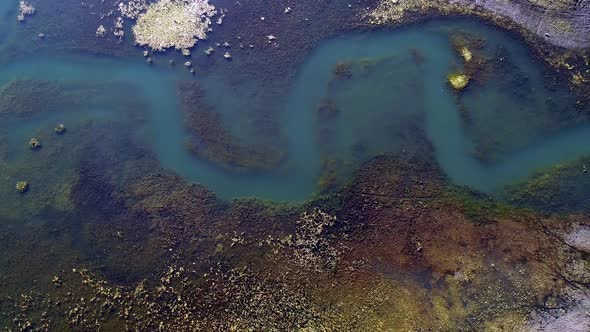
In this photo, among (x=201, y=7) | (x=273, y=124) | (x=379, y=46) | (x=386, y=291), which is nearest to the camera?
(x=386, y=291)

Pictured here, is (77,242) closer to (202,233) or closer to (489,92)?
(202,233)

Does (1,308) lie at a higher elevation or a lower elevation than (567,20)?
lower

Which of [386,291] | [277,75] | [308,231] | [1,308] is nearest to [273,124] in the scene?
[277,75]

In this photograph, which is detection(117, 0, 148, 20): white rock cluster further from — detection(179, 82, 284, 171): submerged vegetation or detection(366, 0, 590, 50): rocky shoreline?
detection(366, 0, 590, 50): rocky shoreline

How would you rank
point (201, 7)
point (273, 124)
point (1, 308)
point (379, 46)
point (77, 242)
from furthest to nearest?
point (201, 7)
point (379, 46)
point (273, 124)
point (77, 242)
point (1, 308)

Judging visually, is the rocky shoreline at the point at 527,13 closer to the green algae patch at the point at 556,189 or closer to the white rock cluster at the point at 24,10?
the green algae patch at the point at 556,189

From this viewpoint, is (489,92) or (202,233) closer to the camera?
(202,233)
